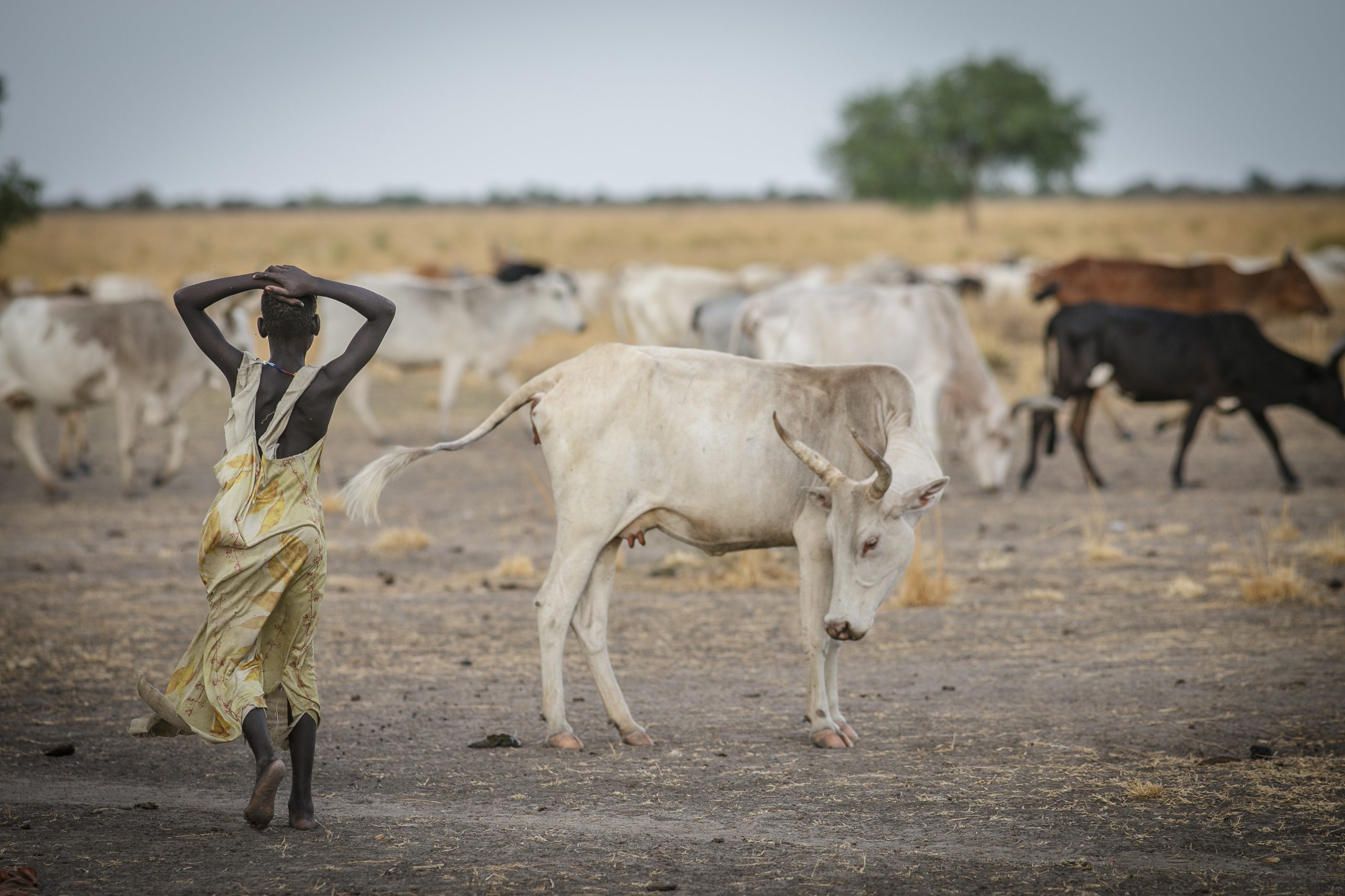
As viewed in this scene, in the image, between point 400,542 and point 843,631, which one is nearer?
point 843,631

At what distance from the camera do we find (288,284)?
486 cm

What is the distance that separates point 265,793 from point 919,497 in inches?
118

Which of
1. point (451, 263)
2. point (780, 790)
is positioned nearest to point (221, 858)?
point (780, 790)

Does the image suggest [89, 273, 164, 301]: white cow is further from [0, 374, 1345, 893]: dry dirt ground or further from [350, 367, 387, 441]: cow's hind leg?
[0, 374, 1345, 893]: dry dirt ground

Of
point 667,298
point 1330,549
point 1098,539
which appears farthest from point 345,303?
point 667,298

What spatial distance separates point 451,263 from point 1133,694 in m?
45.0

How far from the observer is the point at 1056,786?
5.73 metres

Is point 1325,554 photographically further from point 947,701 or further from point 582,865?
point 582,865

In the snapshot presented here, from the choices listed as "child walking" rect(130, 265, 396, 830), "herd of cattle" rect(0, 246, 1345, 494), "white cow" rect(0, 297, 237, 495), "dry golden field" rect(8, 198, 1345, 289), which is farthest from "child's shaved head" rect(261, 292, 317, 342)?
"dry golden field" rect(8, 198, 1345, 289)

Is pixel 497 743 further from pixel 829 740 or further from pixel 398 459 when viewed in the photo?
pixel 829 740

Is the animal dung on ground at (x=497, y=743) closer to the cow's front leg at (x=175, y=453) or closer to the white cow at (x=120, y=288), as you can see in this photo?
the cow's front leg at (x=175, y=453)

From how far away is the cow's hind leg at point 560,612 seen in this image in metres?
6.42

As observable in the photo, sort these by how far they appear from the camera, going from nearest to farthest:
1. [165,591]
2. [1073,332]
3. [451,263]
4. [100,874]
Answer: [100,874], [165,591], [1073,332], [451,263]

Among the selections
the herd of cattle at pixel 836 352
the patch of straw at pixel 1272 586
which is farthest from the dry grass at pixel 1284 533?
the herd of cattle at pixel 836 352
